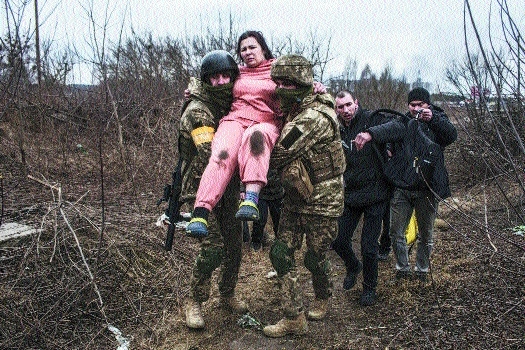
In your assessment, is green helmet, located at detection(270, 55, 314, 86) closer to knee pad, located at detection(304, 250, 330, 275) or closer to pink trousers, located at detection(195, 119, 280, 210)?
pink trousers, located at detection(195, 119, 280, 210)

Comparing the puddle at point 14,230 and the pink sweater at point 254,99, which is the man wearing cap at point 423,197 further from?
the puddle at point 14,230

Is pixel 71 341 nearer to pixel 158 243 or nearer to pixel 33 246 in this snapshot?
pixel 33 246

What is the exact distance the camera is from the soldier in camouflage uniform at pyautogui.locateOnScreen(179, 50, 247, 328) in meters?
3.48

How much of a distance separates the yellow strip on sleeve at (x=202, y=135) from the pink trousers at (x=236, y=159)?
80mm

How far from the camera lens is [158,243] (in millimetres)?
5215

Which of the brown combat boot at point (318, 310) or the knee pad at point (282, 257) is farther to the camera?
the brown combat boot at point (318, 310)

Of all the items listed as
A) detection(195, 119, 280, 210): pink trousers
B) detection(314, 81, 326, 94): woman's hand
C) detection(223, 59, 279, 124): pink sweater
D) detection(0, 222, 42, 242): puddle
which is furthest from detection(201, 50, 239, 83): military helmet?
detection(0, 222, 42, 242): puddle

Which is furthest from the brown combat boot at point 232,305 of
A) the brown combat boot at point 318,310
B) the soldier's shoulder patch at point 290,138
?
the soldier's shoulder patch at point 290,138

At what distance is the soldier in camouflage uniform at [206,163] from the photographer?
3.48 meters

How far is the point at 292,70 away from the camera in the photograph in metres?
3.28

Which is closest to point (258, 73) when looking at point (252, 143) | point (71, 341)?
point (252, 143)

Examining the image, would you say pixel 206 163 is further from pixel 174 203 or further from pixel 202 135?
pixel 174 203

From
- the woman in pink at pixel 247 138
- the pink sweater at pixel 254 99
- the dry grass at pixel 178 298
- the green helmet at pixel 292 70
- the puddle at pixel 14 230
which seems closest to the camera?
the woman in pink at pixel 247 138

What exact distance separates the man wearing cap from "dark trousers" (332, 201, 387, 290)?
487 mm
